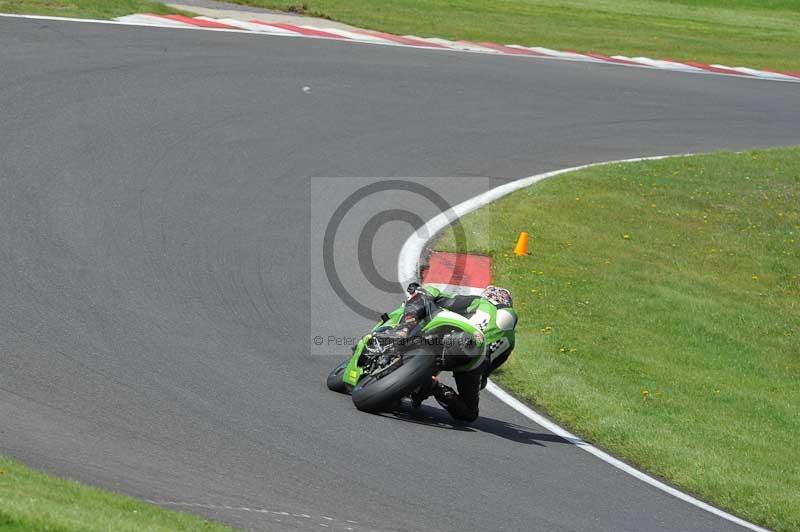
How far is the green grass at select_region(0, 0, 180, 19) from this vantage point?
21.0 metres

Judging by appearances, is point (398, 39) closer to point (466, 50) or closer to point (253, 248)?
point (466, 50)

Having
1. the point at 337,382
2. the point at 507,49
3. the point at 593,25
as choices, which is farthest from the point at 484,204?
the point at 593,25

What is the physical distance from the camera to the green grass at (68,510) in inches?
209

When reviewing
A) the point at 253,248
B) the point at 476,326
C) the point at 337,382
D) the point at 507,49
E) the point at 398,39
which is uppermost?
the point at 398,39

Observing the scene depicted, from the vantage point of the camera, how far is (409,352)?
8.82 metres

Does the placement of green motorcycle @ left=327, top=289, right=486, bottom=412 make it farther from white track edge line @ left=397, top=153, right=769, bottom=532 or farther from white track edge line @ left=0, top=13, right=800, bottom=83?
white track edge line @ left=0, top=13, right=800, bottom=83

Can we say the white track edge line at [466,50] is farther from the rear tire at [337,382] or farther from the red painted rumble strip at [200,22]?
the rear tire at [337,382]

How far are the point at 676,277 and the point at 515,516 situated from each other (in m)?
7.73

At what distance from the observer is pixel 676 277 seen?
574 inches

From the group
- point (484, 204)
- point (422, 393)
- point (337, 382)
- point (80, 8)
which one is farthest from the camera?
point (80, 8)

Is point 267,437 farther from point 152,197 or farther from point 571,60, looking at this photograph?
point 571,60

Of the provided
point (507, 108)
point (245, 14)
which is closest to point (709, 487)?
point (507, 108)

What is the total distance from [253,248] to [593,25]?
21.7m

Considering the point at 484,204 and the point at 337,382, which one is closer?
the point at 337,382
